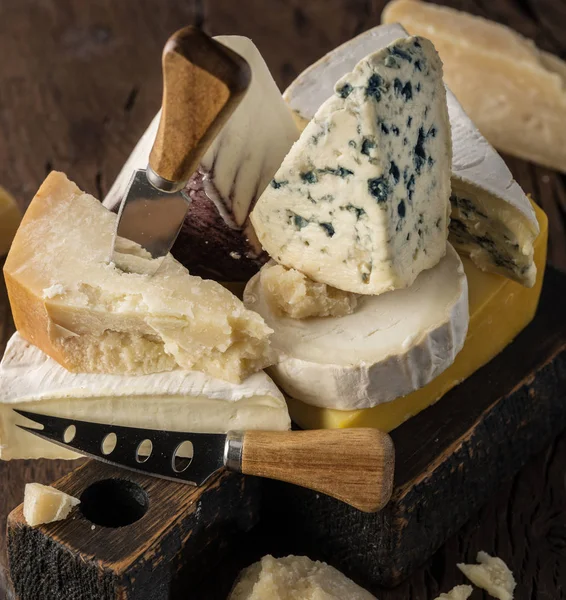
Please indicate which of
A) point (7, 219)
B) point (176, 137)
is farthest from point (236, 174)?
point (7, 219)

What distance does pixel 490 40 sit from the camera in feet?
8.89

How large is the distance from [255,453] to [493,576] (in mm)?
521

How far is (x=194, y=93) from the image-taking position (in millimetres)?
1422

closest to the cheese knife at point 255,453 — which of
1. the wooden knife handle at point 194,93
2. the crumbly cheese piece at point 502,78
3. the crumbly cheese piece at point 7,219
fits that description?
the wooden knife handle at point 194,93

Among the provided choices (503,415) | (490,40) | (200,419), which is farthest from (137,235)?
(490,40)

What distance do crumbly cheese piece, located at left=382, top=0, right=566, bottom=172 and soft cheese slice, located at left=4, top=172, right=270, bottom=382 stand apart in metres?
1.30

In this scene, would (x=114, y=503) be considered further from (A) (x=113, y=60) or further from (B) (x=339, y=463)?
(A) (x=113, y=60)

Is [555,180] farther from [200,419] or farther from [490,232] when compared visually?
[200,419]

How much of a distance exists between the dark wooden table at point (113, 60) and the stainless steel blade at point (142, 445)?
59 centimetres

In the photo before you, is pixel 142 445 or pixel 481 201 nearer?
pixel 142 445

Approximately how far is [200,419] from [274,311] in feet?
0.72

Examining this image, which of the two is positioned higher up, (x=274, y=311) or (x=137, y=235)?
(x=137, y=235)

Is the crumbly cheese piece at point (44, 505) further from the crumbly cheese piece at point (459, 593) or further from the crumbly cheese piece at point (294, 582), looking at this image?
the crumbly cheese piece at point (459, 593)

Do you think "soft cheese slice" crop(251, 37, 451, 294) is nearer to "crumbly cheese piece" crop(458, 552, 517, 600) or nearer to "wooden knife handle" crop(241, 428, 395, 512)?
"wooden knife handle" crop(241, 428, 395, 512)
